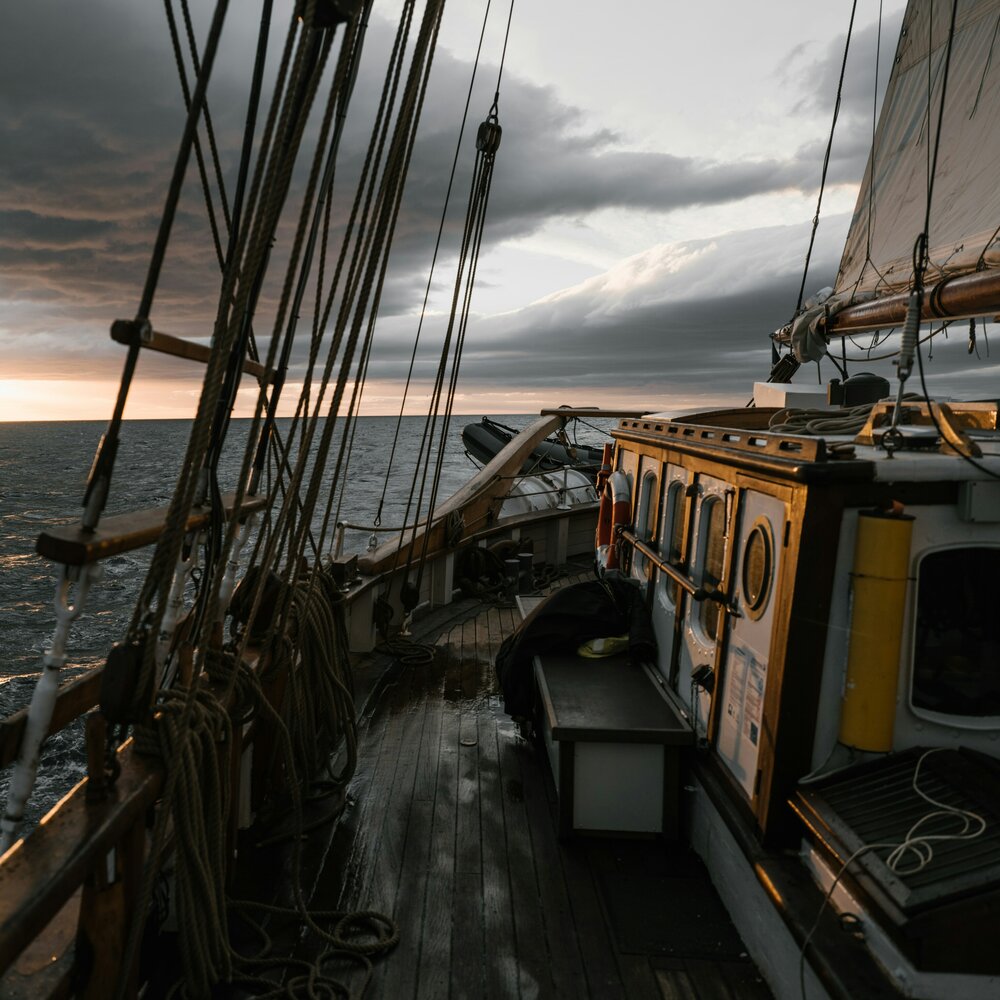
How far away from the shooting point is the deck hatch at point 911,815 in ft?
7.98

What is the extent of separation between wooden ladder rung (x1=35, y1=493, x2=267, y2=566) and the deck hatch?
2506 millimetres

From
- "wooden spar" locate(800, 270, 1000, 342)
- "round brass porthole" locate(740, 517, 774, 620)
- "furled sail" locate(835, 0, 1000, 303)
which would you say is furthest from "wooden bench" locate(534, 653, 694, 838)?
"furled sail" locate(835, 0, 1000, 303)

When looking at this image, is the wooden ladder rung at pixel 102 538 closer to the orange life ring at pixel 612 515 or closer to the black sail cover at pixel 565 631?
the black sail cover at pixel 565 631

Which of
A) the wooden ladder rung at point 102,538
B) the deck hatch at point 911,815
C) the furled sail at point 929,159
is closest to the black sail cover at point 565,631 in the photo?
the deck hatch at point 911,815

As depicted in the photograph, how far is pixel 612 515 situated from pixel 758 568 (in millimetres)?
2984

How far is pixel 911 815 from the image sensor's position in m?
2.75

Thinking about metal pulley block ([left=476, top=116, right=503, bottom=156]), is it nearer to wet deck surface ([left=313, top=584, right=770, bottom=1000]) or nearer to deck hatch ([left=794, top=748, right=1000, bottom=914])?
wet deck surface ([left=313, top=584, right=770, bottom=1000])

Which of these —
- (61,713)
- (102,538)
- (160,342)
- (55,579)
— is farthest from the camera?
(55,579)

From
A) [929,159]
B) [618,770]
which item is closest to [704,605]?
[618,770]

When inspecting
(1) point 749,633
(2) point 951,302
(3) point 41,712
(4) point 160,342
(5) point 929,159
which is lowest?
(3) point 41,712

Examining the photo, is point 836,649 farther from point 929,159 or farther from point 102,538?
point 929,159

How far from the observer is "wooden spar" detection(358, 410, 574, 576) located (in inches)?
300

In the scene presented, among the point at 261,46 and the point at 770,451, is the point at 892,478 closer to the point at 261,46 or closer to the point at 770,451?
the point at 770,451

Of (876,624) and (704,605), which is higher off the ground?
(876,624)
